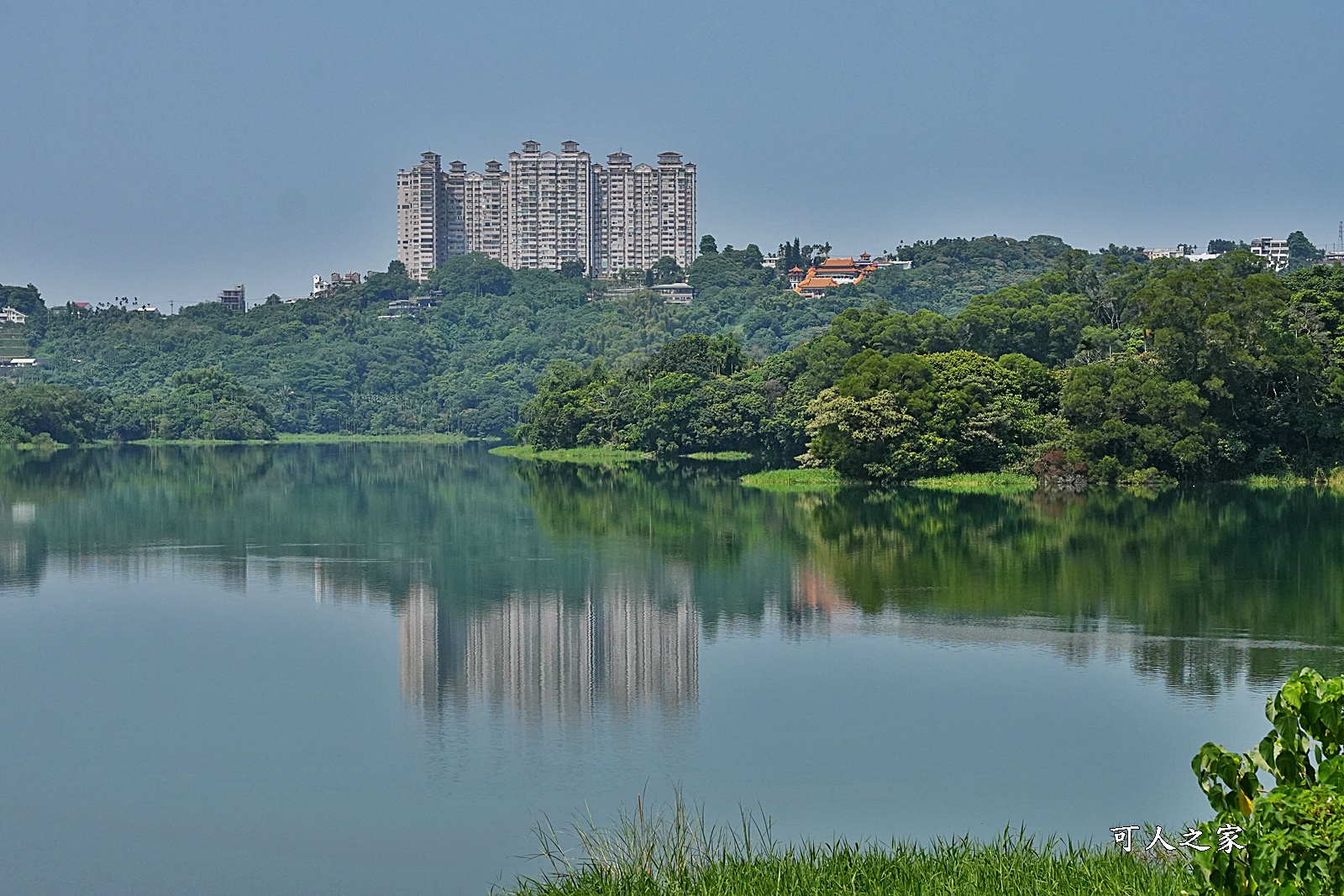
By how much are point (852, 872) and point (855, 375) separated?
29.0 m

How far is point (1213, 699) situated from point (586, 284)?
9811cm

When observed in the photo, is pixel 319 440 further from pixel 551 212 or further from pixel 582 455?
pixel 551 212

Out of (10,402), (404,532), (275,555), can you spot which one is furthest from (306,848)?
(10,402)

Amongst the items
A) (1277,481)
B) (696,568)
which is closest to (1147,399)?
(1277,481)

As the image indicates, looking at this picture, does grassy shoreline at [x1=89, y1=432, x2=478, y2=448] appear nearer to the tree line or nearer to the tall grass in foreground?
the tree line

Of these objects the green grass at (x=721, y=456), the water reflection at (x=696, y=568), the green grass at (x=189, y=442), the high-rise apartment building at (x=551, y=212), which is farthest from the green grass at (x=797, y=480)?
the high-rise apartment building at (x=551, y=212)

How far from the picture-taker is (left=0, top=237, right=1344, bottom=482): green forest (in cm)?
3322

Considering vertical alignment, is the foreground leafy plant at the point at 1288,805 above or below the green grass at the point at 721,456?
above

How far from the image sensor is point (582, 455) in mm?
51469

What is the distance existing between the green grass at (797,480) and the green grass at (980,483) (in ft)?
7.08

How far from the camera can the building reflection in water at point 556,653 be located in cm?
1312

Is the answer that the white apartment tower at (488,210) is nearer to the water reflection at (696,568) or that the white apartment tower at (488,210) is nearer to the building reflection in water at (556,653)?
the water reflection at (696,568)

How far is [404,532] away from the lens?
2731 cm

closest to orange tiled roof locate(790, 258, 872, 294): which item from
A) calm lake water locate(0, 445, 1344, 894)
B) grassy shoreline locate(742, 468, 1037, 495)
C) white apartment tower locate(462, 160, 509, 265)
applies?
white apartment tower locate(462, 160, 509, 265)
